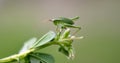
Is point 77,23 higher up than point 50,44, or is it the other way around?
point 77,23

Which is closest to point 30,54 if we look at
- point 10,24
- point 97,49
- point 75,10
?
point 97,49

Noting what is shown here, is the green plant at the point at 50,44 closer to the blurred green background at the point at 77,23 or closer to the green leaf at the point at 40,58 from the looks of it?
the green leaf at the point at 40,58

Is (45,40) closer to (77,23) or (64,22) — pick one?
(64,22)

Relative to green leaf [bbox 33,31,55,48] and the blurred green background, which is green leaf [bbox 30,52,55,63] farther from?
the blurred green background

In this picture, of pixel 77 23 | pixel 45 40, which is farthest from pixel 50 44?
pixel 77 23

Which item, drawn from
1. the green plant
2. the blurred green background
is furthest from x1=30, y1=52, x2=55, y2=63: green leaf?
the blurred green background
